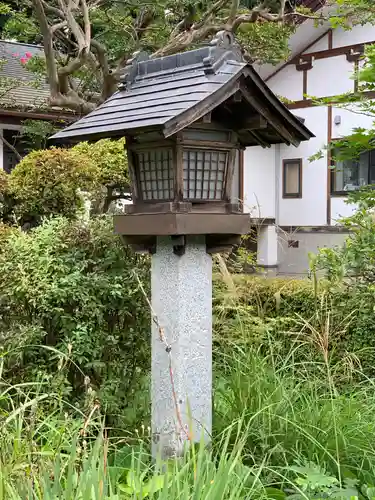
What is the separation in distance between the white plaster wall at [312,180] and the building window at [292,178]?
0.10 m

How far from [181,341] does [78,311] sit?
0.95 m

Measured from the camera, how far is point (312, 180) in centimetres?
1443

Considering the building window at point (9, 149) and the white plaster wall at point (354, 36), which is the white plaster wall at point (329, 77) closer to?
the white plaster wall at point (354, 36)

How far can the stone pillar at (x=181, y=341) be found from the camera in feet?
11.8

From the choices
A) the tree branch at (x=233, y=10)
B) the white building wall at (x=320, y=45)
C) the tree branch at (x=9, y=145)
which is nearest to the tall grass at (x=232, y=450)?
the tree branch at (x=233, y=10)

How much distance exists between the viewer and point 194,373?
3666 mm

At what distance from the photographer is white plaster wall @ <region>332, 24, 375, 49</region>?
1281cm

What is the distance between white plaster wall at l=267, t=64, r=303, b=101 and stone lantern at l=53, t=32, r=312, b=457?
1096cm

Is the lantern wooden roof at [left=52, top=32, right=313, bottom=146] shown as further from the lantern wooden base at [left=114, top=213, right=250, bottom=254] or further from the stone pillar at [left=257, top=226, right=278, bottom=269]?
the stone pillar at [left=257, top=226, right=278, bottom=269]

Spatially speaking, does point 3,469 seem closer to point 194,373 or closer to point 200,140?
point 194,373

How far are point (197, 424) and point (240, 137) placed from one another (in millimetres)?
1820

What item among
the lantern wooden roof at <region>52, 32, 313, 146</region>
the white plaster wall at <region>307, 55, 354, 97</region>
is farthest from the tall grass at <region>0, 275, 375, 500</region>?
the white plaster wall at <region>307, 55, 354, 97</region>

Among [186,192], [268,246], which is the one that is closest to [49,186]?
[186,192]

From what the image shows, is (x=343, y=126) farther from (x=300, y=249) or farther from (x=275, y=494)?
(x=275, y=494)
